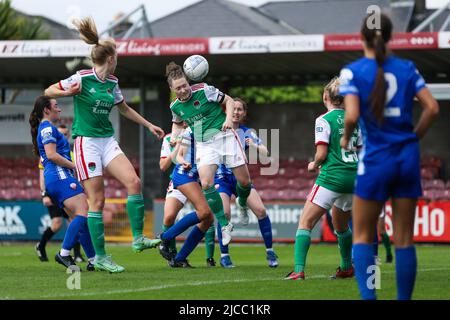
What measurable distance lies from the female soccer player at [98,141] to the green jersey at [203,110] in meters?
1.08

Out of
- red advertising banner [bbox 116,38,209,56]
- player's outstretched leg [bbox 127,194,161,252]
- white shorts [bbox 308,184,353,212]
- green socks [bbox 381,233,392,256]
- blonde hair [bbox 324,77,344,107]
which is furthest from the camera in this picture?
red advertising banner [bbox 116,38,209,56]

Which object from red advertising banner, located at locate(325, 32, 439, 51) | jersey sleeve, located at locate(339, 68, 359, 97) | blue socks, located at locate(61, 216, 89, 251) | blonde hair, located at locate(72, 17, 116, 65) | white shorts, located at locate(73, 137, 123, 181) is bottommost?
blue socks, located at locate(61, 216, 89, 251)

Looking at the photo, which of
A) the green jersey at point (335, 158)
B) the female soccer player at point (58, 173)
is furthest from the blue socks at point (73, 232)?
the green jersey at point (335, 158)

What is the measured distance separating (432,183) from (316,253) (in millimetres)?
6334

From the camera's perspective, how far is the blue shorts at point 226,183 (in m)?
13.0

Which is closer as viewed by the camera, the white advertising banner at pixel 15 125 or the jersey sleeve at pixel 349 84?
the jersey sleeve at pixel 349 84

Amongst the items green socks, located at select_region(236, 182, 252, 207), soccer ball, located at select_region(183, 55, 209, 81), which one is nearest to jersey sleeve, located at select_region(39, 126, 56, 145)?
soccer ball, located at select_region(183, 55, 209, 81)

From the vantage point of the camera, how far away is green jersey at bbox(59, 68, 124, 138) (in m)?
10.5

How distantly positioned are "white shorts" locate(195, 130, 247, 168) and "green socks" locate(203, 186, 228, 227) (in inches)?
12.8

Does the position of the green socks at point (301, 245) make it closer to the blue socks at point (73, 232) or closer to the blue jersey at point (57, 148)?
the blue socks at point (73, 232)

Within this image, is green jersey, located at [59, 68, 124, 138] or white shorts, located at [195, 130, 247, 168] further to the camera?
white shorts, located at [195, 130, 247, 168]

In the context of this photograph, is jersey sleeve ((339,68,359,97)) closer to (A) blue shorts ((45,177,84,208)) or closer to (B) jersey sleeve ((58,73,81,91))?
(B) jersey sleeve ((58,73,81,91))

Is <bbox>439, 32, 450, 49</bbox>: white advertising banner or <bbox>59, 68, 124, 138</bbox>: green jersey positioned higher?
<bbox>439, 32, 450, 49</bbox>: white advertising banner

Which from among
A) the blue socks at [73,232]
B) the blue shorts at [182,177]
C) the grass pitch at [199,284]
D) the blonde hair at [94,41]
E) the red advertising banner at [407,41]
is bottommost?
the grass pitch at [199,284]
